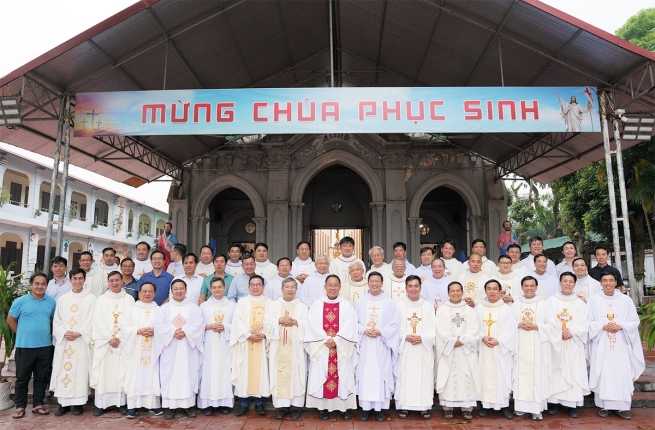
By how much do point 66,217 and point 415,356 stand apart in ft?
81.8

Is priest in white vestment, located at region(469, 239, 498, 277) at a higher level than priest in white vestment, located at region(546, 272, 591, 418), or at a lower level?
higher

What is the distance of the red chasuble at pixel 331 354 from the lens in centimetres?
568

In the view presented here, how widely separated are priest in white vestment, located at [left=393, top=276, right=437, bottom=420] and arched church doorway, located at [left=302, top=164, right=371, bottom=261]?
9.59 metres

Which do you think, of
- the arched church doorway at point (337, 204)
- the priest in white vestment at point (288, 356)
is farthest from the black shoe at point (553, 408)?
the arched church doorway at point (337, 204)

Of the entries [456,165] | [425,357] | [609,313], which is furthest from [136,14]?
[456,165]

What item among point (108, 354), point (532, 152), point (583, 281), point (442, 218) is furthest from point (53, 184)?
point (442, 218)

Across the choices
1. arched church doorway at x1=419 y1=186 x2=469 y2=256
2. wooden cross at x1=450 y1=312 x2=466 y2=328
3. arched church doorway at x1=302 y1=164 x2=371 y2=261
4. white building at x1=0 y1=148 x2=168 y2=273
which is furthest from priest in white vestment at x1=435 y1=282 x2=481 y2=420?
white building at x1=0 y1=148 x2=168 y2=273

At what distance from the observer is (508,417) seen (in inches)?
225

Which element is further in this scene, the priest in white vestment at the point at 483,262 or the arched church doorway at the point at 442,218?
the arched church doorway at the point at 442,218

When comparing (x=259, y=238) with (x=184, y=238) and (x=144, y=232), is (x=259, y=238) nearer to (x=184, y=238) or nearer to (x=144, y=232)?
(x=184, y=238)

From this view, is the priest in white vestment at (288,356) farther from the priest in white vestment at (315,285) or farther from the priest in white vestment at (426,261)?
the priest in white vestment at (426,261)

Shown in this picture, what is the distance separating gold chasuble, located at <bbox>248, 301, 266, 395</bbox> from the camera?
19.2 ft

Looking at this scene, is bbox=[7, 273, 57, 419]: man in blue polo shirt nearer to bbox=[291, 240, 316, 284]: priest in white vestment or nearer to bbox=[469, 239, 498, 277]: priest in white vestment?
bbox=[291, 240, 316, 284]: priest in white vestment

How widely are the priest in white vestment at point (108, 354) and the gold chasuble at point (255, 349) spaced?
1456 mm
